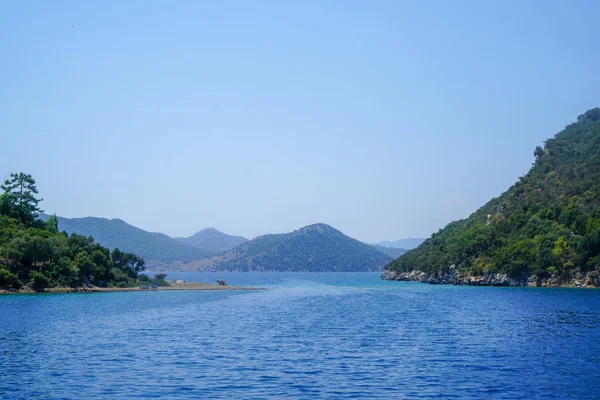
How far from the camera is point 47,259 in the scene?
118 meters

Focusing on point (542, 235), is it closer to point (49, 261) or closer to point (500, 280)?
point (500, 280)

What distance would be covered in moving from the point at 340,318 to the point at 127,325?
889 inches

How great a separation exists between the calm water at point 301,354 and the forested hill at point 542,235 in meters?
61.3

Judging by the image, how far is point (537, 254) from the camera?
134125 mm

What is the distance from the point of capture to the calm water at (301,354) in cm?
3055

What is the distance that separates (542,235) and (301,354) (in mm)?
116853

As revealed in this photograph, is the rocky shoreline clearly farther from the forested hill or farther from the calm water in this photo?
the calm water

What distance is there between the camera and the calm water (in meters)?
30.5

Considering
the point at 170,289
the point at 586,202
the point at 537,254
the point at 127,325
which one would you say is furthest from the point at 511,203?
Answer: the point at 127,325

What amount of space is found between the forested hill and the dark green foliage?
87797 mm

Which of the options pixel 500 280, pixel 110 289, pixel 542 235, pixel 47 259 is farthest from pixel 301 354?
pixel 542 235

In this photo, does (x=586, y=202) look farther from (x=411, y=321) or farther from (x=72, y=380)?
(x=72, y=380)

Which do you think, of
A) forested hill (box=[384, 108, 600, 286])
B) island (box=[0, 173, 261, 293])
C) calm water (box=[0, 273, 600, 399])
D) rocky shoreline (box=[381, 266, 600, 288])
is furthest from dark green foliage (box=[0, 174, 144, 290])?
forested hill (box=[384, 108, 600, 286])

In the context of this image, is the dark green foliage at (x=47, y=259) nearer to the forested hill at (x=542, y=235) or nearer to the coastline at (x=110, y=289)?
the coastline at (x=110, y=289)
